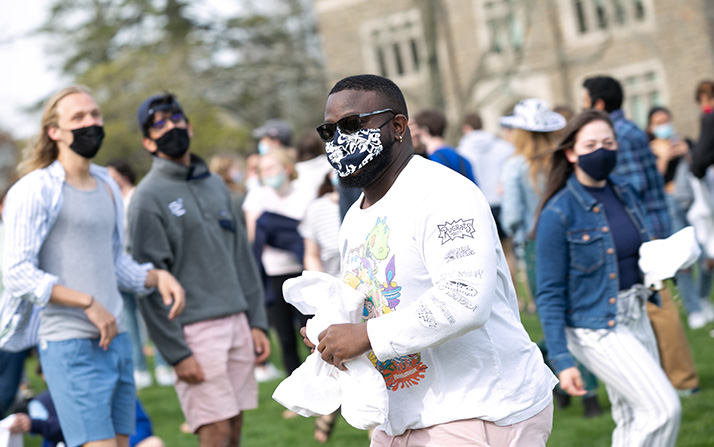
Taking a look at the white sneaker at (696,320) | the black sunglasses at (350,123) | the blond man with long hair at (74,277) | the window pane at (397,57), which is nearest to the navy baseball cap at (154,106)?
the blond man with long hair at (74,277)

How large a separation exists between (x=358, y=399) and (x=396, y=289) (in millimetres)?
383

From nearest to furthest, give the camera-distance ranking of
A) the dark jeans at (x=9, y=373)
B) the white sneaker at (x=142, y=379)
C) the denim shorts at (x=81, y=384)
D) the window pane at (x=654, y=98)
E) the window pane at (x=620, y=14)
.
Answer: the denim shorts at (x=81, y=384) → the dark jeans at (x=9, y=373) → the white sneaker at (x=142, y=379) → the window pane at (x=620, y=14) → the window pane at (x=654, y=98)

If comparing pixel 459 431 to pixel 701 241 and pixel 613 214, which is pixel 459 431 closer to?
pixel 613 214

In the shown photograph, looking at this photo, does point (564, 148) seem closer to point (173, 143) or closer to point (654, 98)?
point (173, 143)

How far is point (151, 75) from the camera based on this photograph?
33.7 metres

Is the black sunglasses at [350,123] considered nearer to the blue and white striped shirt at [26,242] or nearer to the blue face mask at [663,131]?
the blue and white striped shirt at [26,242]

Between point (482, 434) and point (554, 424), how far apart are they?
Answer: 428 cm

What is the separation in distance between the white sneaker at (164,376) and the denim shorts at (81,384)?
6269 millimetres

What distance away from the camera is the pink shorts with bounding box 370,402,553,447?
313cm

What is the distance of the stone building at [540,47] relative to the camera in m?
30.4

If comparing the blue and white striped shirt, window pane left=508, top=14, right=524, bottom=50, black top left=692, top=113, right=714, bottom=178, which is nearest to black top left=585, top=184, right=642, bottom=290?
the blue and white striped shirt

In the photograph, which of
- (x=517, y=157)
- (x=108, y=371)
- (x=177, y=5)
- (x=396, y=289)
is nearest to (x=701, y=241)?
(x=517, y=157)

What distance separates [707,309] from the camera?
10672 millimetres

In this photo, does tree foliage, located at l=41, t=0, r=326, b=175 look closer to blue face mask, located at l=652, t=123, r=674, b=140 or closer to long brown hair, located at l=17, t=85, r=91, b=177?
blue face mask, located at l=652, t=123, r=674, b=140
